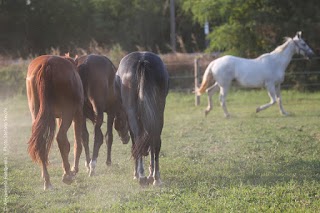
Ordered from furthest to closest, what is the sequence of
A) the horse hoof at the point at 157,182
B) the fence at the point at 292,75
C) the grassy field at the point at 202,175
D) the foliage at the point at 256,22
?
1. the foliage at the point at 256,22
2. the fence at the point at 292,75
3. the horse hoof at the point at 157,182
4. the grassy field at the point at 202,175

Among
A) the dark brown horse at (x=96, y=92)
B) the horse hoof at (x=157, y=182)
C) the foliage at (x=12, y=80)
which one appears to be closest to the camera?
the horse hoof at (x=157, y=182)

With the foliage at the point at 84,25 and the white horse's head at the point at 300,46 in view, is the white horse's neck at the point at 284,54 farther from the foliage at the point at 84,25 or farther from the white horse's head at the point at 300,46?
the foliage at the point at 84,25

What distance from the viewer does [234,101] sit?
16781 mm

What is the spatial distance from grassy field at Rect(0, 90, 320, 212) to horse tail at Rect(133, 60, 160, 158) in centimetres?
46

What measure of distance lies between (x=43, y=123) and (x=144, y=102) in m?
1.07

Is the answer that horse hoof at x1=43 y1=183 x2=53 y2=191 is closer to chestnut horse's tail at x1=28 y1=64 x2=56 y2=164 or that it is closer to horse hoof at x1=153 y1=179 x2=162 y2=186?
chestnut horse's tail at x1=28 y1=64 x2=56 y2=164

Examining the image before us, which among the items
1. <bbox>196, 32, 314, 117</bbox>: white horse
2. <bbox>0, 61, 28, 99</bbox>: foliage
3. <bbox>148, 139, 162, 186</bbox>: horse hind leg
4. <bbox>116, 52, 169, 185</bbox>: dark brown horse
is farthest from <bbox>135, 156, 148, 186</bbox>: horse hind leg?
<bbox>0, 61, 28, 99</bbox>: foliage

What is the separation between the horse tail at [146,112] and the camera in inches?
213

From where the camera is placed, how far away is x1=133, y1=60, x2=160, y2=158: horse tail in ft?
17.8

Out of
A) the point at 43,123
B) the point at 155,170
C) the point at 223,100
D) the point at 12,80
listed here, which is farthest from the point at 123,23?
the point at 43,123

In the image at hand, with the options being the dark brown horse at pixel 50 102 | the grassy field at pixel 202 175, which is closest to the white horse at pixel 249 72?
the grassy field at pixel 202 175

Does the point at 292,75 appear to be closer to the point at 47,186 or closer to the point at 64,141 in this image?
the point at 64,141

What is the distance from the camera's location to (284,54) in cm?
1355

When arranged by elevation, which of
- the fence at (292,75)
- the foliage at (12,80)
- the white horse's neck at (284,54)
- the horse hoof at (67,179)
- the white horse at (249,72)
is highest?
the horse hoof at (67,179)
